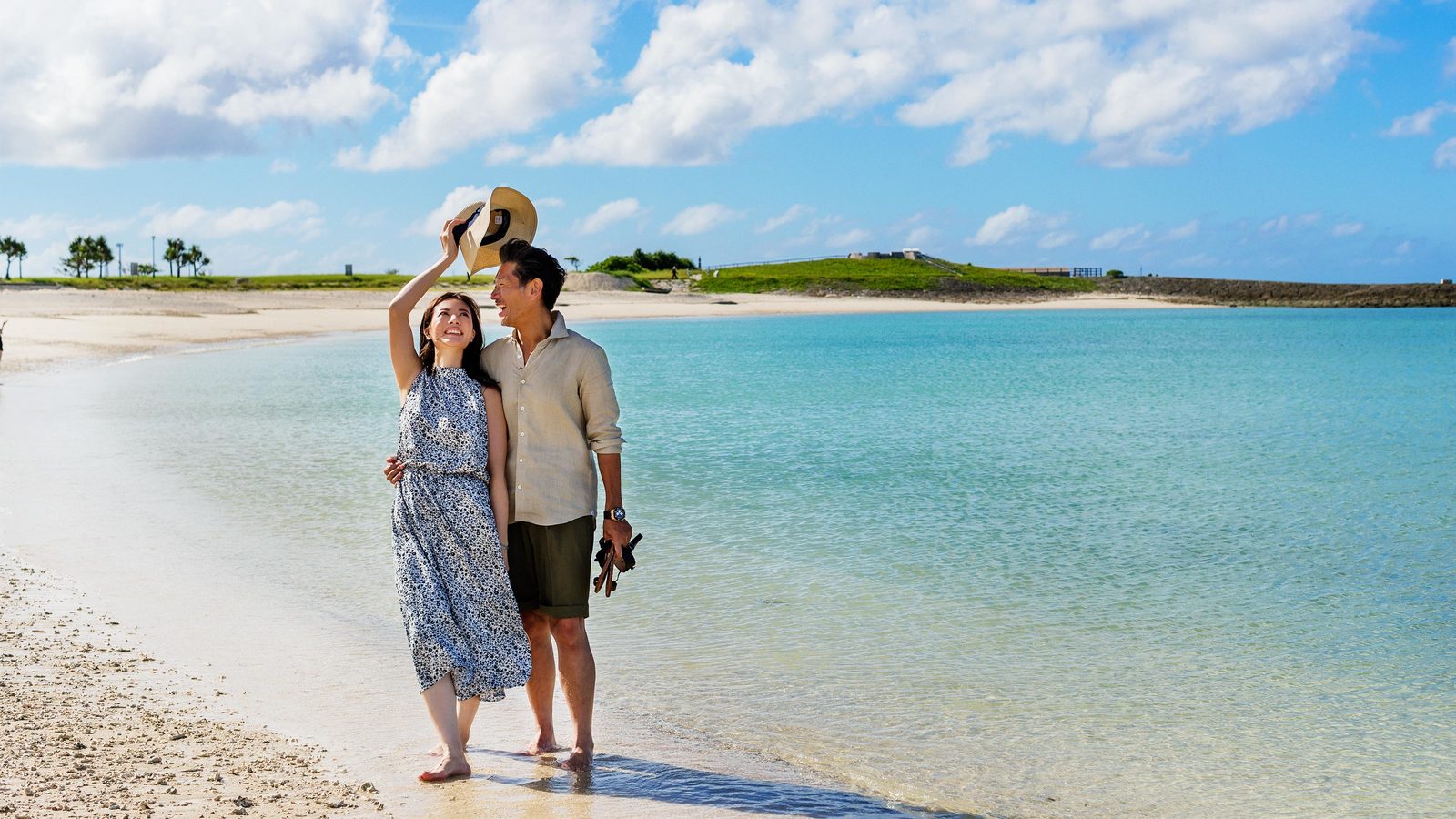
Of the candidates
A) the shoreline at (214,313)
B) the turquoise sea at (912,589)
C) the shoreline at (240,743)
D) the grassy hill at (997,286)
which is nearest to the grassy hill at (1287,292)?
the grassy hill at (997,286)

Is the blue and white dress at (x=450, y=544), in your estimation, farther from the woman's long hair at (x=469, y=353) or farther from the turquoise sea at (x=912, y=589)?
the turquoise sea at (x=912, y=589)

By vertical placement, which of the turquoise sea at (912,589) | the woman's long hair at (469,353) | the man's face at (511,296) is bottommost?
the turquoise sea at (912,589)

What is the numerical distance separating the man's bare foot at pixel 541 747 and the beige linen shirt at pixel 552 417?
3.50ft

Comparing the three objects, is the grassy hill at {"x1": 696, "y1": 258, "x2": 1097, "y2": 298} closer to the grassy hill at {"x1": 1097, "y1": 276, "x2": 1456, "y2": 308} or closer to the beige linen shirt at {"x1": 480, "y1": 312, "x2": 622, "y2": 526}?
the grassy hill at {"x1": 1097, "y1": 276, "x2": 1456, "y2": 308}

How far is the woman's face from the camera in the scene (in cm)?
460

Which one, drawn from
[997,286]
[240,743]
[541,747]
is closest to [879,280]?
[997,286]

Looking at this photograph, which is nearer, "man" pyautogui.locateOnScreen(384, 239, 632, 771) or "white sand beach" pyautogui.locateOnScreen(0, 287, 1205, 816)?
"white sand beach" pyautogui.locateOnScreen(0, 287, 1205, 816)

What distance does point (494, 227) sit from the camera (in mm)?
4641

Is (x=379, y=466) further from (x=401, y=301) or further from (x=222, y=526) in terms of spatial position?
(x=401, y=301)

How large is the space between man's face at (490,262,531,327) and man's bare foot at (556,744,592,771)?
170 cm

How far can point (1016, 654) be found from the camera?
24.1 ft

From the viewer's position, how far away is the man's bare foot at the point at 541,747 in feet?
17.0

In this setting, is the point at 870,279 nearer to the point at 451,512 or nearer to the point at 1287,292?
the point at 1287,292

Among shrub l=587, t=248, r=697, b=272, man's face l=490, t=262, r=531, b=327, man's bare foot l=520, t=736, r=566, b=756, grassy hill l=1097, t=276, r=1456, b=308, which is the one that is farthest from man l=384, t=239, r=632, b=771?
grassy hill l=1097, t=276, r=1456, b=308
